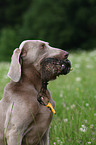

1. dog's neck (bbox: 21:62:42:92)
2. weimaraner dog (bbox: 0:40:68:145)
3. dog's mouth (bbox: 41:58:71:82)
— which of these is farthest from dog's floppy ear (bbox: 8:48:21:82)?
dog's mouth (bbox: 41:58:71:82)

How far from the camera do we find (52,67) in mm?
2664

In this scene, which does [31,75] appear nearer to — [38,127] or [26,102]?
[26,102]

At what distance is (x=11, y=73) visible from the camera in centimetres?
260

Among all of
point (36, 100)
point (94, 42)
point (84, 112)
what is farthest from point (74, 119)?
point (94, 42)

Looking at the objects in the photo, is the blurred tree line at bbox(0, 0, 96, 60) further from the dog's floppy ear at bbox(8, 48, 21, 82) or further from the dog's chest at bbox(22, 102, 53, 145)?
the dog's chest at bbox(22, 102, 53, 145)

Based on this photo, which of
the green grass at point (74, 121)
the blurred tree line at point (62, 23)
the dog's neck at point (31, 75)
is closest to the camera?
the dog's neck at point (31, 75)

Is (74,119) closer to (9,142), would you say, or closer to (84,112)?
(84,112)

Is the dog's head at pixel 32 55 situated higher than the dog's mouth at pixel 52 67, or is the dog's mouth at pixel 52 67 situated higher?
the dog's head at pixel 32 55

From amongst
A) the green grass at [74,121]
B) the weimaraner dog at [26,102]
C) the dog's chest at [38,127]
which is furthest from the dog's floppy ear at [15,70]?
the green grass at [74,121]

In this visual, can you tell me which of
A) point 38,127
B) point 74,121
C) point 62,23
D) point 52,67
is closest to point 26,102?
point 38,127

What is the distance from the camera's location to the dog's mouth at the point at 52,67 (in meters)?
2.65

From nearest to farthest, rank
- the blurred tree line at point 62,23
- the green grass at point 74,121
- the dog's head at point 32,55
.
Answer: the dog's head at point 32,55 < the green grass at point 74,121 < the blurred tree line at point 62,23

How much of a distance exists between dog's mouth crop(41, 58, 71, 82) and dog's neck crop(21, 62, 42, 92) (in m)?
0.09

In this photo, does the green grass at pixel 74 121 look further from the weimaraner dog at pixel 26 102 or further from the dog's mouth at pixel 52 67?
the dog's mouth at pixel 52 67
